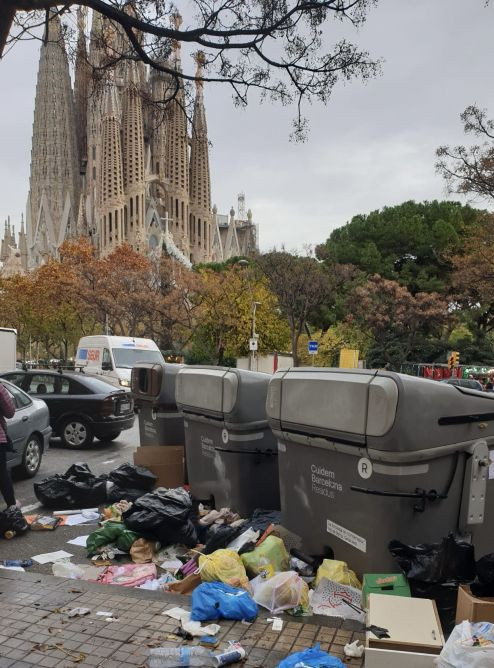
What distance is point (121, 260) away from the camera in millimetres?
43594

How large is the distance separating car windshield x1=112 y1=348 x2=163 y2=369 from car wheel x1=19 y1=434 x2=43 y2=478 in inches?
378

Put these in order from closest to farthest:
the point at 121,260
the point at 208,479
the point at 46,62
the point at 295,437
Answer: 1. the point at 295,437
2. the point at 208,479
3. the point at 121,260
4. the point at 46,62

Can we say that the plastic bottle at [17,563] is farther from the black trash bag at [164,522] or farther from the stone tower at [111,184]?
the stone tower at [111,184]

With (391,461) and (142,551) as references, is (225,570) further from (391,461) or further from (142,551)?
(391,461)

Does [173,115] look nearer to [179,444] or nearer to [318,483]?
[179,444]

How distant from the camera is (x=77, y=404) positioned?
11.8m

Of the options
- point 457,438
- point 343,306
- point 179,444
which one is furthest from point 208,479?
point 343,306

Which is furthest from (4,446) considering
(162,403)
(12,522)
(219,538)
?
(219,538)

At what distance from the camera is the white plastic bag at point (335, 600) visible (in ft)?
12.9

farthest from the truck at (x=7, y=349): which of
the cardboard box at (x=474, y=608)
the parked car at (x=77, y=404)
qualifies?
the cardboard box at (x=474, y=608)

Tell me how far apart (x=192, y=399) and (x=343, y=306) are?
34803mm

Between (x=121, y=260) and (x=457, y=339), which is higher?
(x=121, y=260)

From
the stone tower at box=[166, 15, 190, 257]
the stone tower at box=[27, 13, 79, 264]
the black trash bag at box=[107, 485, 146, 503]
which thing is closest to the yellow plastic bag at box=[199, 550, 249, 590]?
the black trash bag at box=[107, 485, 146, 503]

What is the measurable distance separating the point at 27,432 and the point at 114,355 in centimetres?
1035
